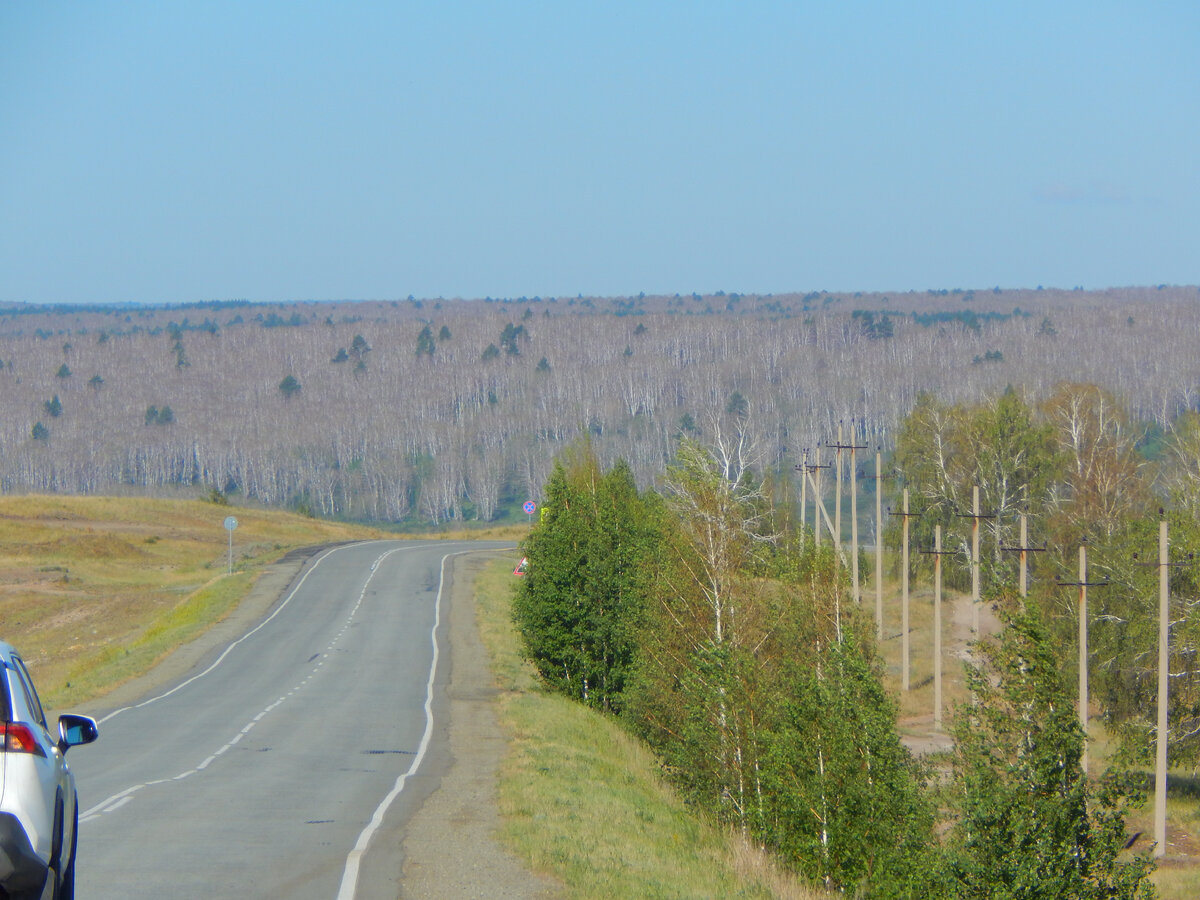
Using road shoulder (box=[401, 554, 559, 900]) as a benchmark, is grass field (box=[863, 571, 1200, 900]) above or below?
below

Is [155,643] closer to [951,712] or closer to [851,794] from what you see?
[951,712]

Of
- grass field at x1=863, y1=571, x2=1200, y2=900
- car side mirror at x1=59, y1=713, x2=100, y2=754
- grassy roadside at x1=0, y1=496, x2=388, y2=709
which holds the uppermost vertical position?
car side mirror at x1=59, y1=713, x2=100, y2=754

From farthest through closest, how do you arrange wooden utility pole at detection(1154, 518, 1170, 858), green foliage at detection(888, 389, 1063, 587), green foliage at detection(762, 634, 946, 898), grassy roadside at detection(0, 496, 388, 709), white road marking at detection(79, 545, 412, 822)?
green foliage at detection(888, 389, 1063, 587), grassy roadside at detection(0, 496, 388, 709), wooden utility pole at detection(1154, 518, 1170, 858), green foliage at detection(762, 634, 946, 898), white road marking at detection(79, 545, 412, 822)

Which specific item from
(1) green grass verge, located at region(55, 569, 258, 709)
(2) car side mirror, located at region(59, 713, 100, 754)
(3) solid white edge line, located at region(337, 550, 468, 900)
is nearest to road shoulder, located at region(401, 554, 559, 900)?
(3) solid white edge line, located at region(337, 550, 468, 900)

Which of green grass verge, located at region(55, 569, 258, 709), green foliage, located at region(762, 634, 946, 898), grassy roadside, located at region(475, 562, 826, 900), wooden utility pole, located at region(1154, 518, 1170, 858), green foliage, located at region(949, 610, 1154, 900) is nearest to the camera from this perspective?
grassy roadside, located at region(475, 562, 826, 900)

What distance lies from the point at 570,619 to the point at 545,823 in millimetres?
21215

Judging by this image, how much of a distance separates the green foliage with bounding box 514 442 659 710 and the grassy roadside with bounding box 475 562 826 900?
3787mm

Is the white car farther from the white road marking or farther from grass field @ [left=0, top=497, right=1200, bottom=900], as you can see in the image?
the white road marking

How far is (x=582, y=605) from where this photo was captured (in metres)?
36.9

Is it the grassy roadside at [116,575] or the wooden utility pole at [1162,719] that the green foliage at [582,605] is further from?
the wooden utility pole at [1162,719]

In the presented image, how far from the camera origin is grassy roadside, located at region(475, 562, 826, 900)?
12633mm

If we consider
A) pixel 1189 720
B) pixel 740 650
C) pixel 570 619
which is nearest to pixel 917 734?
pixel 1189 720

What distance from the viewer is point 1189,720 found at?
40969mm

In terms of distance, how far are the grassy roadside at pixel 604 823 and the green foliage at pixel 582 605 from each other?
3787mm
